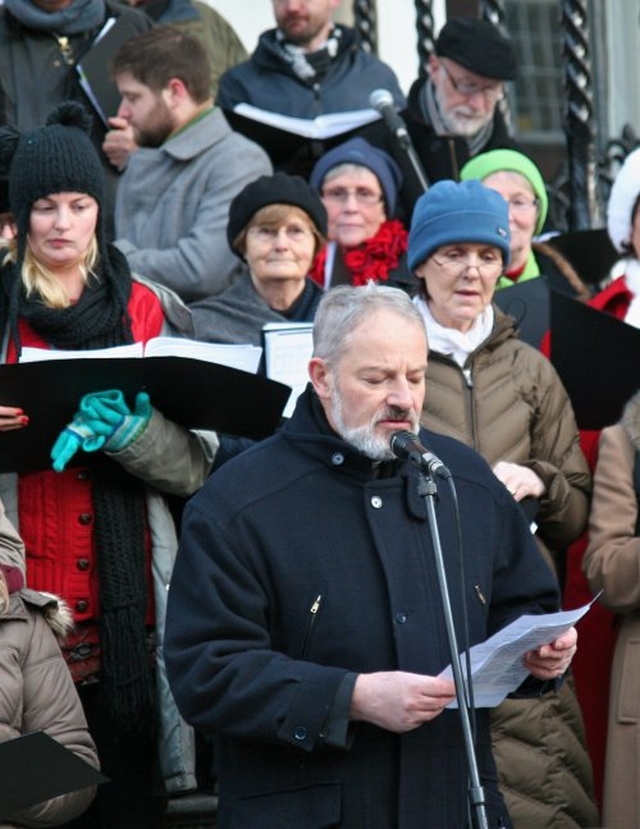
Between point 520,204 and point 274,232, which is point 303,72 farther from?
point 274,232

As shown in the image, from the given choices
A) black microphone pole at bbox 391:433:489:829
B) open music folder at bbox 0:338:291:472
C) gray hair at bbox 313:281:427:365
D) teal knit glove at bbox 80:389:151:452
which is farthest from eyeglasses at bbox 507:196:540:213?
black microphone pole at bbox 391:433:489:829

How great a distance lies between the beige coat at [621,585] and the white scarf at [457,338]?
1.61 feet

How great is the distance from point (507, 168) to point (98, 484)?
248cm

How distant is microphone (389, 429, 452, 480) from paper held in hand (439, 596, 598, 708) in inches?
15.1

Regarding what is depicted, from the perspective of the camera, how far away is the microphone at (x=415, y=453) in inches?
197

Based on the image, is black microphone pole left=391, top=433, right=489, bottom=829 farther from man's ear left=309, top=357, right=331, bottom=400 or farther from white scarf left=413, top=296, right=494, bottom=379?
white scarf left=413, top=296, right=494, bottom=379

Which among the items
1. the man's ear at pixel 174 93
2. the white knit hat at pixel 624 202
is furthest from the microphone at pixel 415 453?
the man's ear at pixel 174 93

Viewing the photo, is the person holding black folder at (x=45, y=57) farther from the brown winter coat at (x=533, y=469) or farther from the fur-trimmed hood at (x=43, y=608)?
the fur-trimmed hood at (x=43, y=608)

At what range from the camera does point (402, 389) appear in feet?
17.9

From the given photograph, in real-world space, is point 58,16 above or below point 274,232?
above

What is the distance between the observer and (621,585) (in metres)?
6.45

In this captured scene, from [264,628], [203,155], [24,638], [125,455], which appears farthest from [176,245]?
[264,628]

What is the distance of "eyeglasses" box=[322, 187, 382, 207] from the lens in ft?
27.5

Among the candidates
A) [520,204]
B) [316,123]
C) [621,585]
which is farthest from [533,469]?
[316,123]
